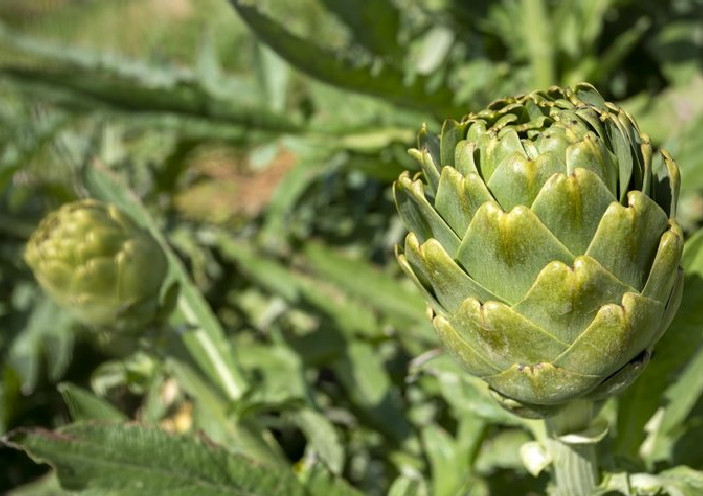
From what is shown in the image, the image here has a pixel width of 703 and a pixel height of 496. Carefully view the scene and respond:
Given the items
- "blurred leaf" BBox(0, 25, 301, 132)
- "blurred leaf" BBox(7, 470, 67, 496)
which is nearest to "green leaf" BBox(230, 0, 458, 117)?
"blurred leaf" BBox(0, 25, 301, 132)

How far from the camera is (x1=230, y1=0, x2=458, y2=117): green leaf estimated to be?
987 millimetres

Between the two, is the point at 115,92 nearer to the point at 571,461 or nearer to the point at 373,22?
the point at 373,22

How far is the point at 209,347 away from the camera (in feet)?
3.17

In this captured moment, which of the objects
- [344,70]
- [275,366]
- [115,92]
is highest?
[344,70]

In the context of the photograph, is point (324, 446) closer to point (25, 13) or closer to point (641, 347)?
point (641, 347)

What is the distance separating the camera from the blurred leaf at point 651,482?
66 cm

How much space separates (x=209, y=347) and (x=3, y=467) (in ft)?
1.75

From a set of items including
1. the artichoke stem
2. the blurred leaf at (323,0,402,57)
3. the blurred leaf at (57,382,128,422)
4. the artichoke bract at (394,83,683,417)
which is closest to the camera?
the artichoke bract at (394,83,683,417)

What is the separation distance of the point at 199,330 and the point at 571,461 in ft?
1.50

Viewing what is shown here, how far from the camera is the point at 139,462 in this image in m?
0.76

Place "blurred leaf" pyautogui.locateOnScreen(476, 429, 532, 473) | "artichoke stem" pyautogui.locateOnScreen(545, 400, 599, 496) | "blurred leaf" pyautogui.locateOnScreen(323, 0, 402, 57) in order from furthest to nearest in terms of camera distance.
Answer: "blurred leaf" pyautogui.locateOnScreen(323, 0, 402, 57), "blurred leaf" pyautogui.locateOnScreen(476, 429, 532, 473), "artichoke stem" pyautogui.locateOnScreen(545, 400, 599, 496)

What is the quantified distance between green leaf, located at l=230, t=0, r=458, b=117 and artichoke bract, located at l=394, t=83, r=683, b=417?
1.56 feet

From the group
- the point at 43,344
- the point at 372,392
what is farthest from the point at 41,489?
the point at 372,392

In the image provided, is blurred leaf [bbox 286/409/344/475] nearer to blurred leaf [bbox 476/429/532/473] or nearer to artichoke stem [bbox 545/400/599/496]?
blurred leaf [bbox 476/429/532/473]
